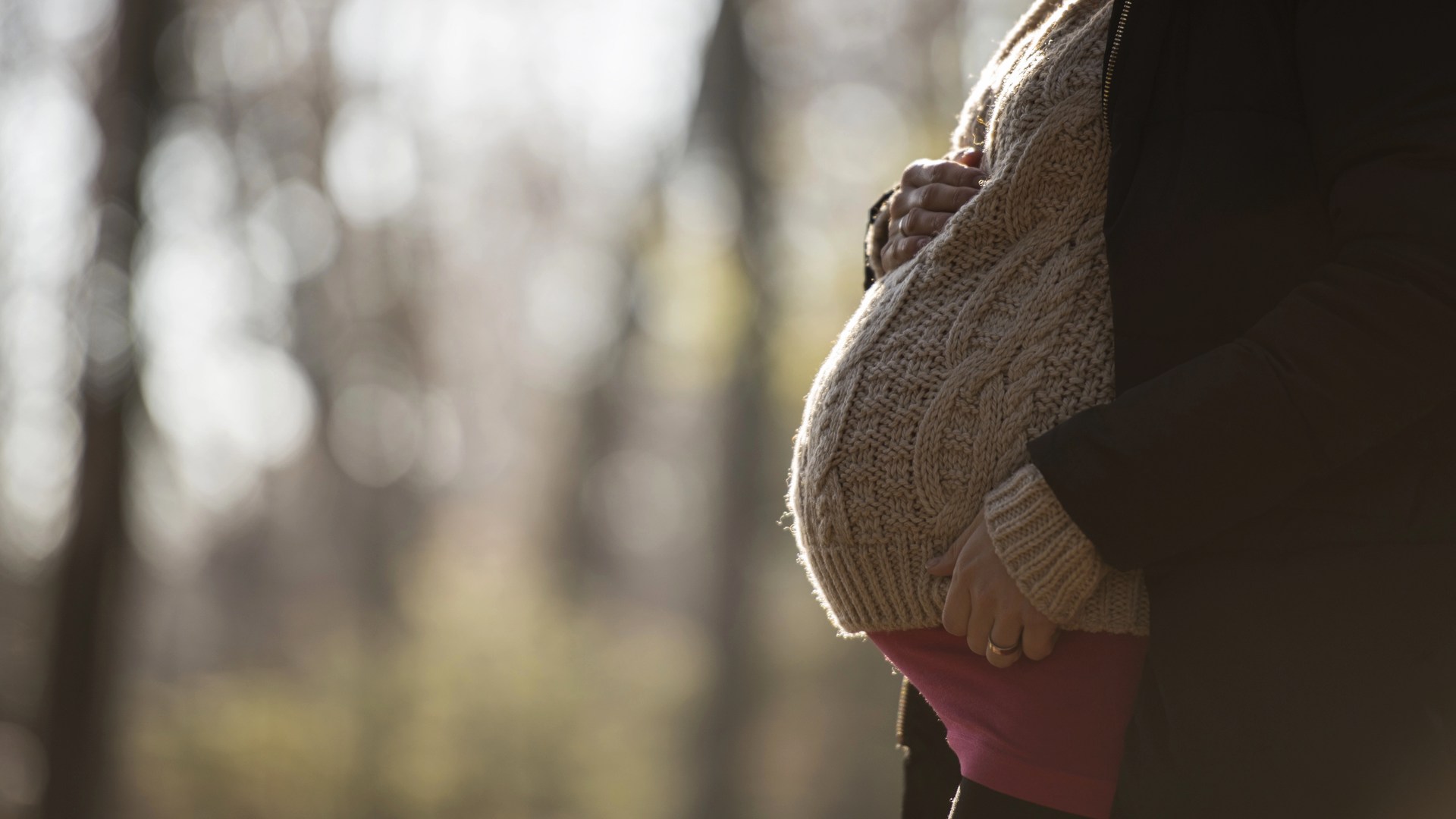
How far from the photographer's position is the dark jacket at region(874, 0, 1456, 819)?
2.89 feet

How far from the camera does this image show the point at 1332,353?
886 millimetres

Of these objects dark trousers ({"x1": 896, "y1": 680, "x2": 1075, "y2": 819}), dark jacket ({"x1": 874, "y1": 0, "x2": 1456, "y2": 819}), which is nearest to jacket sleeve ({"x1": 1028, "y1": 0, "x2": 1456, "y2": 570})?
dark jacket ({"x1": 874, "y1": 0, "x2": 1456, "y2": 819})

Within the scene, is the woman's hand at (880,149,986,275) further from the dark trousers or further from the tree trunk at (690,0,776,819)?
the tree trunk at (690,0,776,819)

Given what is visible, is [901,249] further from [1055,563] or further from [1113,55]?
[1055,563]

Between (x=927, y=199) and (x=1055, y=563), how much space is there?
54 cm

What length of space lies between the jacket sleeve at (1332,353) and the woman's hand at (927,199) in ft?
1.31

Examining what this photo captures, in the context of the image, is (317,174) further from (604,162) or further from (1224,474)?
(1224,474)

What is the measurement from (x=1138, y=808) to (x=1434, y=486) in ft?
1.33

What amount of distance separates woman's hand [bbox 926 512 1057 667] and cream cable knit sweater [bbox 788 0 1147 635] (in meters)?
0.02

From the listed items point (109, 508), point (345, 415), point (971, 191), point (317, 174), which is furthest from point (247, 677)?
point (971, 191)

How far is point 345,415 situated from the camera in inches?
401

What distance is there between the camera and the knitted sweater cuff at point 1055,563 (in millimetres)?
984

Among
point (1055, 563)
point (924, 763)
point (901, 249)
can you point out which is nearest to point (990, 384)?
point (1055, 563)

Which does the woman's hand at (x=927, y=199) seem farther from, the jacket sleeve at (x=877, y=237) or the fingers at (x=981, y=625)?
the fingers at (x=981, y=625)
